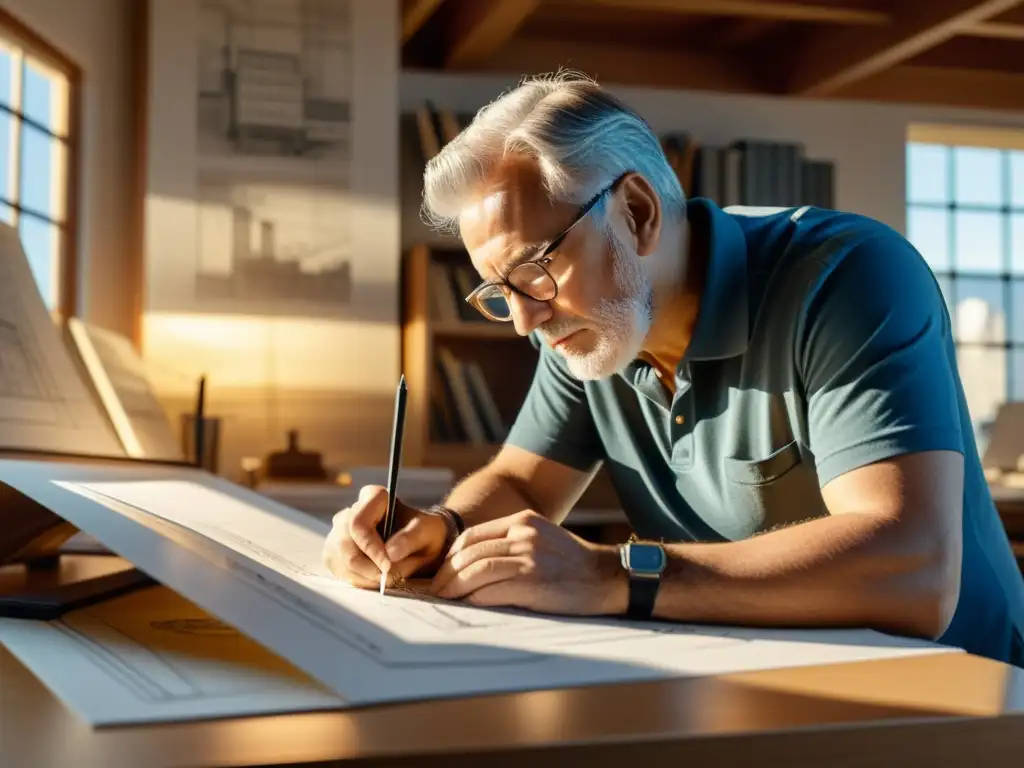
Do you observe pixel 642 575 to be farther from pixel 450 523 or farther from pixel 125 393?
pixel 125 393

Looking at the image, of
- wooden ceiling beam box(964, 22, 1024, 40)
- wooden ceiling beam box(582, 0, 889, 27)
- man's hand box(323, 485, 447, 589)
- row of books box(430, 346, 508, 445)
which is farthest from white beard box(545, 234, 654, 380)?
wooden ceiling beam box(964, 22, 1024, 40)

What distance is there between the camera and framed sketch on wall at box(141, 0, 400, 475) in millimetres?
3699

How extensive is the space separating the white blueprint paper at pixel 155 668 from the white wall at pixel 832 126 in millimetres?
4195

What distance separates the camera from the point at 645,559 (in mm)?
978

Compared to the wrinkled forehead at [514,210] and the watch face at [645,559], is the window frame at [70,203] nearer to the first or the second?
the wrinkled forehead at [514,210]

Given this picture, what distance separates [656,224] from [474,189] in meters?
0.24

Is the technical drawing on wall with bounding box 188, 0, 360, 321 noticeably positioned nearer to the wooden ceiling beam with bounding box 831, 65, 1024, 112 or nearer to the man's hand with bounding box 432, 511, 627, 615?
the wooden ceiling beam with bounding box 831, 65, 1024, 112

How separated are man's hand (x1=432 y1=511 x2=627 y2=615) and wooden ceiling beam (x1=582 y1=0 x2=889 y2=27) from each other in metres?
3.58

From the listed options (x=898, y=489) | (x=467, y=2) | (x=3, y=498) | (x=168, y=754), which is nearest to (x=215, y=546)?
(x=3, y=498)

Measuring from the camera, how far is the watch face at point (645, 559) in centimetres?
97

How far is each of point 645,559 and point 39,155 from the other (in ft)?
9.62

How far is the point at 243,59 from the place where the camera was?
12.5 feet

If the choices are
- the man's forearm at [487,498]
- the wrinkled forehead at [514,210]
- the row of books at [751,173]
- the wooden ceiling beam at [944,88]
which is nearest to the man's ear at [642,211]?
the wrinkled forehead at [514,210]

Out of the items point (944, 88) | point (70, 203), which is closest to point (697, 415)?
point (70, 203)
